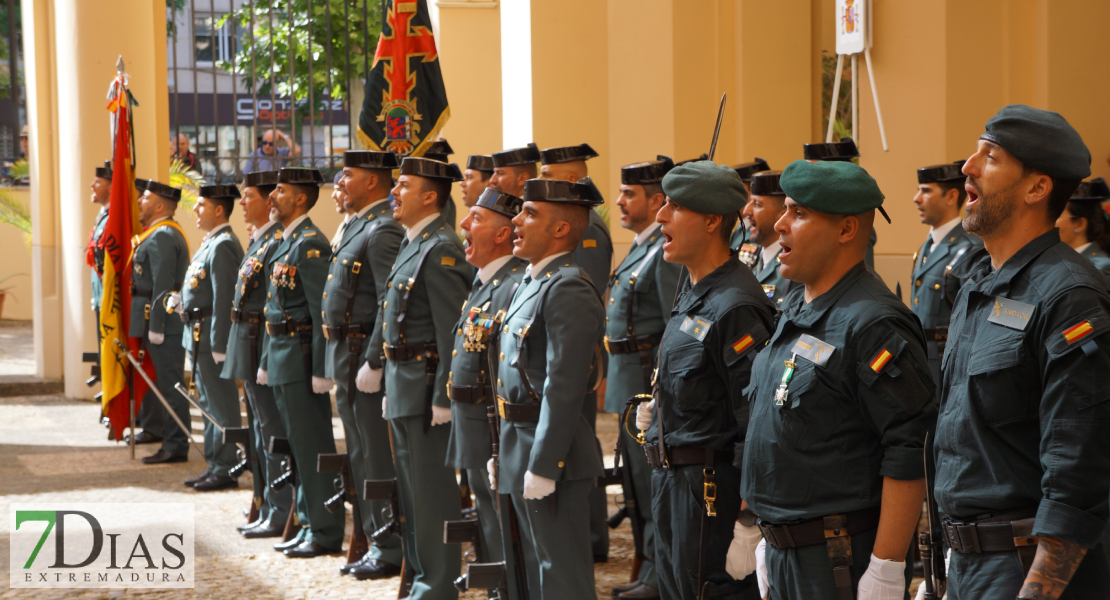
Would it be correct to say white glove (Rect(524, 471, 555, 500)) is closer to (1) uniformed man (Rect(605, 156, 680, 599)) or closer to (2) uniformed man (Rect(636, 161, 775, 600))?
(2) uniformed man (Rect(636, 161, 775, 600))

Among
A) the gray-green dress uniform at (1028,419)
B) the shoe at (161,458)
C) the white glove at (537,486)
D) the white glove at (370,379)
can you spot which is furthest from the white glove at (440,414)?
the shoe at (161,458)

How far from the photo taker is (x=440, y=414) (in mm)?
4508

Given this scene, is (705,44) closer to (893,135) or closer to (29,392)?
(893,135)

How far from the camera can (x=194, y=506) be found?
264 inches

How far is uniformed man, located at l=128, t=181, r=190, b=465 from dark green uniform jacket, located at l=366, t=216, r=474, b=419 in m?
3.70

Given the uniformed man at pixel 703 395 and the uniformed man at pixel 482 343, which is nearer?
the uniformed man at pixel 703 395

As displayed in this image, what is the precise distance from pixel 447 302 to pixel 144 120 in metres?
7.13

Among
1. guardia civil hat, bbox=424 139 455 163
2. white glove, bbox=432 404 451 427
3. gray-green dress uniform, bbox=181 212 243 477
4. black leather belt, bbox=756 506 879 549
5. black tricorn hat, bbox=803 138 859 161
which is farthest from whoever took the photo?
gray-green dress uniform, bbox=181 212 243 477

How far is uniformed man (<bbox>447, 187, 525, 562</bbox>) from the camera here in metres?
4.09

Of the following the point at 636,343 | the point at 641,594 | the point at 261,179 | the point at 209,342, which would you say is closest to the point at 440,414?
the point at 636,343

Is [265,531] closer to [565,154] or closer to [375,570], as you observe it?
[375,570]

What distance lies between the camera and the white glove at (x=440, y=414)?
177 inches

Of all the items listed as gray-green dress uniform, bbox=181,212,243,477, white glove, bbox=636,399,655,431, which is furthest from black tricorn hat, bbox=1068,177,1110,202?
gray-green dress uniform, bbox=181,212,243,477

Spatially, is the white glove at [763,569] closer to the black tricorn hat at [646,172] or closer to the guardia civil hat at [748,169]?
the black tricorn hat at [646,172]
